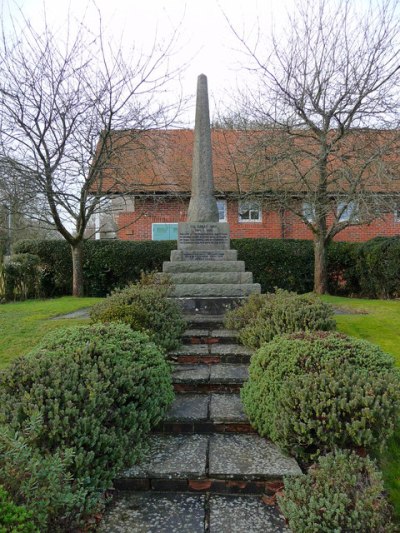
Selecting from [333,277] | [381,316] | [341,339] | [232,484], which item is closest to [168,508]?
[232,484]

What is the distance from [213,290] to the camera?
644 cm

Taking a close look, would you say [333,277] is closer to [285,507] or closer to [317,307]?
[317,307]

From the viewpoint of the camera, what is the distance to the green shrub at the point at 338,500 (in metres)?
1.97

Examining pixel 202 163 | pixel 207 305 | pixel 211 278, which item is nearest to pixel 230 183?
pixel 202 163

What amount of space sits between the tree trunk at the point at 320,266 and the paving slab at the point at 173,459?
8.83m

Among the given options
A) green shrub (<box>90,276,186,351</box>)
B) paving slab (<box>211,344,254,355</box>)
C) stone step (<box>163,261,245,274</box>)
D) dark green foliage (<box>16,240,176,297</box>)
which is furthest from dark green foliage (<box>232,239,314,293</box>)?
paving slab (<box>211,344,254,355</box>)

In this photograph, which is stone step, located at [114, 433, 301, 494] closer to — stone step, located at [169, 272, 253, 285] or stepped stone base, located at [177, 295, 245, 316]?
stepped stone base, located at [177, 295, 245, 316]

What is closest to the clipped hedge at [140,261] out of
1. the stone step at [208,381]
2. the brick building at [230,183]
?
the brick building at [230,183]

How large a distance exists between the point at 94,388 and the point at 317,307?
2.98 m

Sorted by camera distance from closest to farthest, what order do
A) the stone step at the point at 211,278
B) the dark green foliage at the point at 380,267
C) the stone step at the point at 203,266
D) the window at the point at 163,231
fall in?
1. the stone step at the point at 211,278
2. the stone step at the point at 203,266
3. the dark green foliage at the point at 380,267
4. the window at the point at 163,231

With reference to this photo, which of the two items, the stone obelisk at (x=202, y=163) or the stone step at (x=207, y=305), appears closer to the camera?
the stone step at (x=207, y=305)

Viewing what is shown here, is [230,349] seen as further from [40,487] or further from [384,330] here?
[40,487]

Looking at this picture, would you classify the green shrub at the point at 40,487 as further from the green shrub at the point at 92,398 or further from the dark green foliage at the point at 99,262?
the dark green foliage at the point at 99,262

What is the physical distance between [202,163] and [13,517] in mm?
6821
